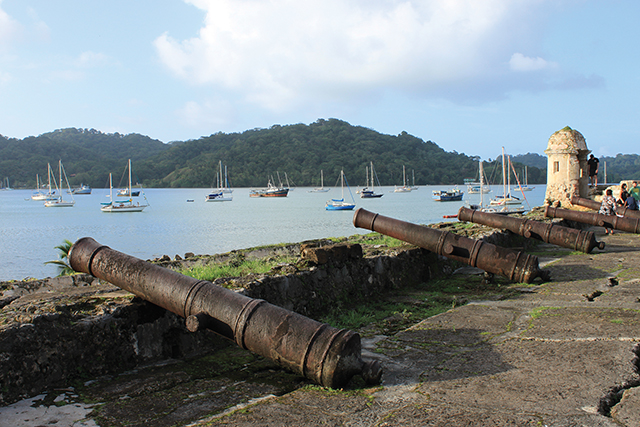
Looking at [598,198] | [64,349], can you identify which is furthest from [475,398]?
[598,198]

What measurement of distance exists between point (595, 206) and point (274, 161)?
10906cm

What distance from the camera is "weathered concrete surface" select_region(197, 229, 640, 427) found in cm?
255

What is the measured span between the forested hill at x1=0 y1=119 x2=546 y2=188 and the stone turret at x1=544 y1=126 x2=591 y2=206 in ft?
328

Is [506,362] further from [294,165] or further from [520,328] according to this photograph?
[294,165]

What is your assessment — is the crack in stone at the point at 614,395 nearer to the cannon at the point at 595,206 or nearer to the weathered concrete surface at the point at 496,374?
the weathered concrete surface at the point at 496,374

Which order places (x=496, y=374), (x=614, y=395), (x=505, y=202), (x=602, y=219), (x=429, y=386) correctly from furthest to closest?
1. (x=505, y=202)
2. (x=602, y=219)
3. (x=496, y=374)
4. (x=429, y=386)
5. (x=614, y=395)

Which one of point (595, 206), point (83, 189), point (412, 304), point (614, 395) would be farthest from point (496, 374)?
point (83, 189)

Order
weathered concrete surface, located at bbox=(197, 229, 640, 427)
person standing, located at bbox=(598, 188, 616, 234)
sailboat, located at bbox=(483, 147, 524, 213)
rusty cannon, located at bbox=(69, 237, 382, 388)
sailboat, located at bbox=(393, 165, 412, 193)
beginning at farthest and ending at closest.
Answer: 1. sailboat, located at bbox=(393, 165, 412, 193)
2. sailboat, located at bbox=(483, 147, 524, 213)
3. person standing, located at bbox=(598, 188, 616, 234)
4. rusty cannon, located at bbox=(69, 237, 382, 388)
5. weathered concrete surface, located at bbox=(197, 229, 640, 427)

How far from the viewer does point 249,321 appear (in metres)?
3.19

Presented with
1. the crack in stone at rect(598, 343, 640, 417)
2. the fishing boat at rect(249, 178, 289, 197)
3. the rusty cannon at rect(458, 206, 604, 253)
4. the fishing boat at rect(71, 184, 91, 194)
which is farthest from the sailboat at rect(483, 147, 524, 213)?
the fishing boat at rect(71, 184, 91, 194)

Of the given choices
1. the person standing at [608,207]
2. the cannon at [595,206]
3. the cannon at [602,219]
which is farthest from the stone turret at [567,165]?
the cannon at [602,219]

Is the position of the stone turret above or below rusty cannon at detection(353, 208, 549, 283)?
above

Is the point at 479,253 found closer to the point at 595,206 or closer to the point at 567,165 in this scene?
the point at 595,206

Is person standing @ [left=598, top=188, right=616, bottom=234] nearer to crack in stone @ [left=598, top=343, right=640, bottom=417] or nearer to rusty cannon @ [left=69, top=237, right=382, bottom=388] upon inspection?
crack in stone @ [left=598, top=343, right=640, bottom=417]
